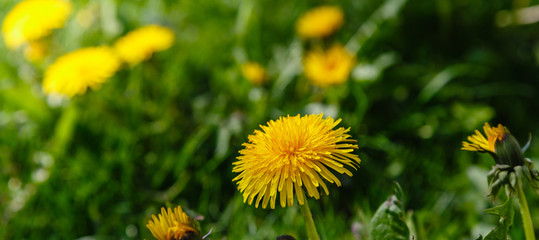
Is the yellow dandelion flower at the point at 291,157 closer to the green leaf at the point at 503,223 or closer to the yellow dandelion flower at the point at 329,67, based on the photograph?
the green leaf at the point at 503,223

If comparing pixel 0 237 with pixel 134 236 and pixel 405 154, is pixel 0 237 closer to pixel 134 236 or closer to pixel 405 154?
pixel 134 236

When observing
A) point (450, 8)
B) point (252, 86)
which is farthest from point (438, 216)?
point (450, 8)

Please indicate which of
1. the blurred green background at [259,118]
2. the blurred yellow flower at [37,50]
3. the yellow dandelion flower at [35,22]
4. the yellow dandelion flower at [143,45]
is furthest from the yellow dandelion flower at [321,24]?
the blurred yellow flower at [37,50]

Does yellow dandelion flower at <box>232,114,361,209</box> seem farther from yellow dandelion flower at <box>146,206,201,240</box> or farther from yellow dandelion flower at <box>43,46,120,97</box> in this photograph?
yellow dandelion flower at <box>43,46,120,97</box>

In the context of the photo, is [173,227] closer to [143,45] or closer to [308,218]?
[308,218]

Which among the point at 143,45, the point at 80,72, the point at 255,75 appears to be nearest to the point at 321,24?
the point at 255,75

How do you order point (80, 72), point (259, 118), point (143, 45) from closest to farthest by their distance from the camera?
1. point (259, 118)
2. point (80, 72)
3. point (143, 45)
